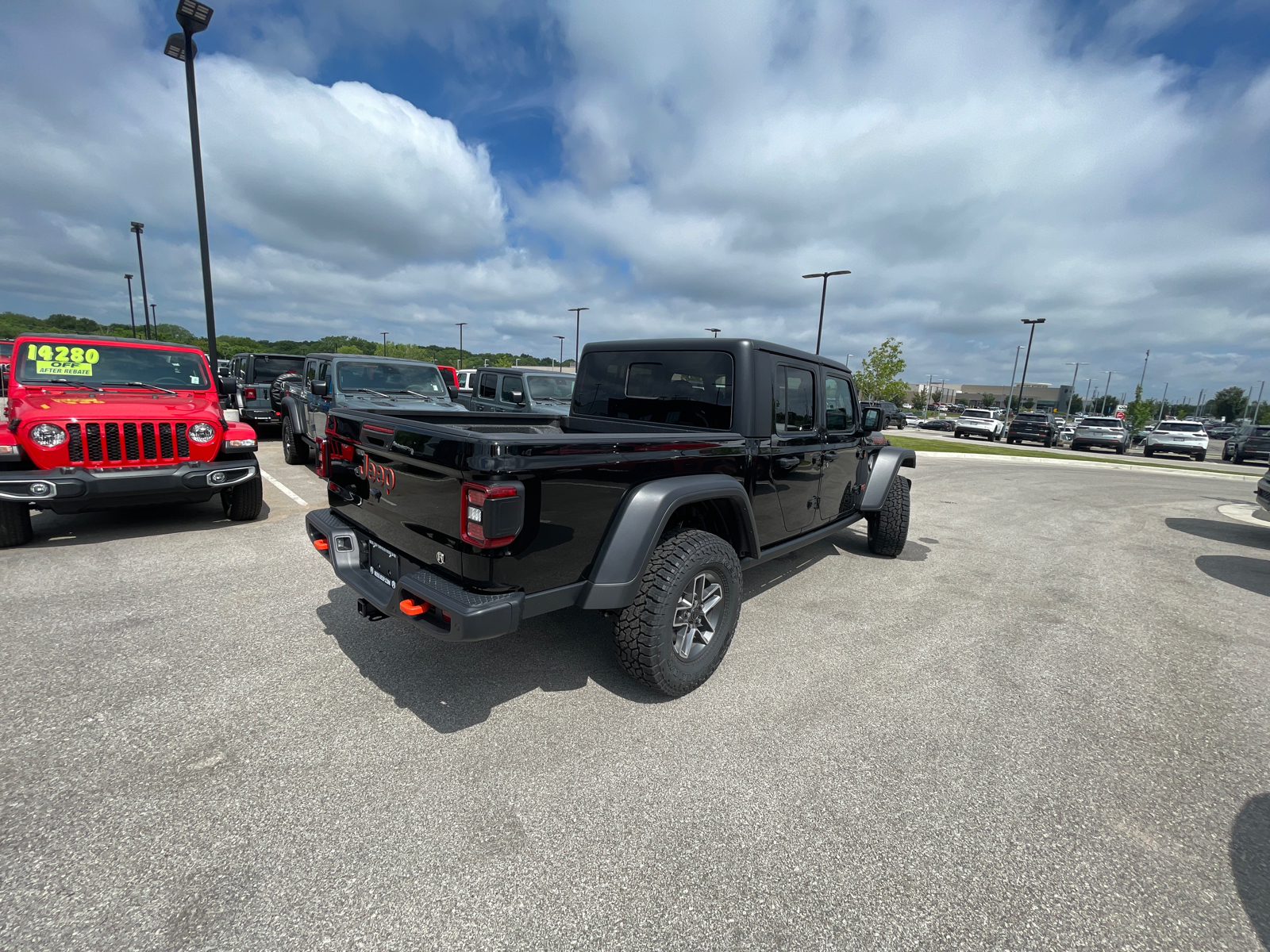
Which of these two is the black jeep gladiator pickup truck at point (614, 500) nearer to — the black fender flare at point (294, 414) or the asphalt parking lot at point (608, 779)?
the asphalt parking lot at point (608, 779)

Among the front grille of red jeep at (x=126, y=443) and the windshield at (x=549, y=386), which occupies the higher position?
the windshield at (x=549, y=386)

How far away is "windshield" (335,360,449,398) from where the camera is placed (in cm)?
847

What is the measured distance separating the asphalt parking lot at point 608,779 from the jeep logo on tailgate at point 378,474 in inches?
41.8

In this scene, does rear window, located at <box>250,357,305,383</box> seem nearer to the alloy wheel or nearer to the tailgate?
the tailgate

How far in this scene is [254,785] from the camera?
2201 millimetres

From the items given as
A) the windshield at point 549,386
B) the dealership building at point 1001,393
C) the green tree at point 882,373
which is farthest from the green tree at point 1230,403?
the windshield at point 549,386

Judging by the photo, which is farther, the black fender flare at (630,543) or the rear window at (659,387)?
the rear window at (659,387)

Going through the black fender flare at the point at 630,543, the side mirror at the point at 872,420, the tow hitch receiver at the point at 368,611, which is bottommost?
the tow hitch receiver at the point at 368,611

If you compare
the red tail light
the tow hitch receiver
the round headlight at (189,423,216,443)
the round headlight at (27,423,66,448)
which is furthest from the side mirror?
the round headlight at (27,423,66,448)

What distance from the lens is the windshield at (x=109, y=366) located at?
5.47 meters

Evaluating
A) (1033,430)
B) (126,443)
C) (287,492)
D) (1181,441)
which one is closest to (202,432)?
(126,443)

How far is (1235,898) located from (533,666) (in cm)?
292

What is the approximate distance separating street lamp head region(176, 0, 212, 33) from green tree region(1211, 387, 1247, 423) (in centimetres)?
12760

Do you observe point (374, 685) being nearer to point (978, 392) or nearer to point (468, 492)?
point (468, 492)
